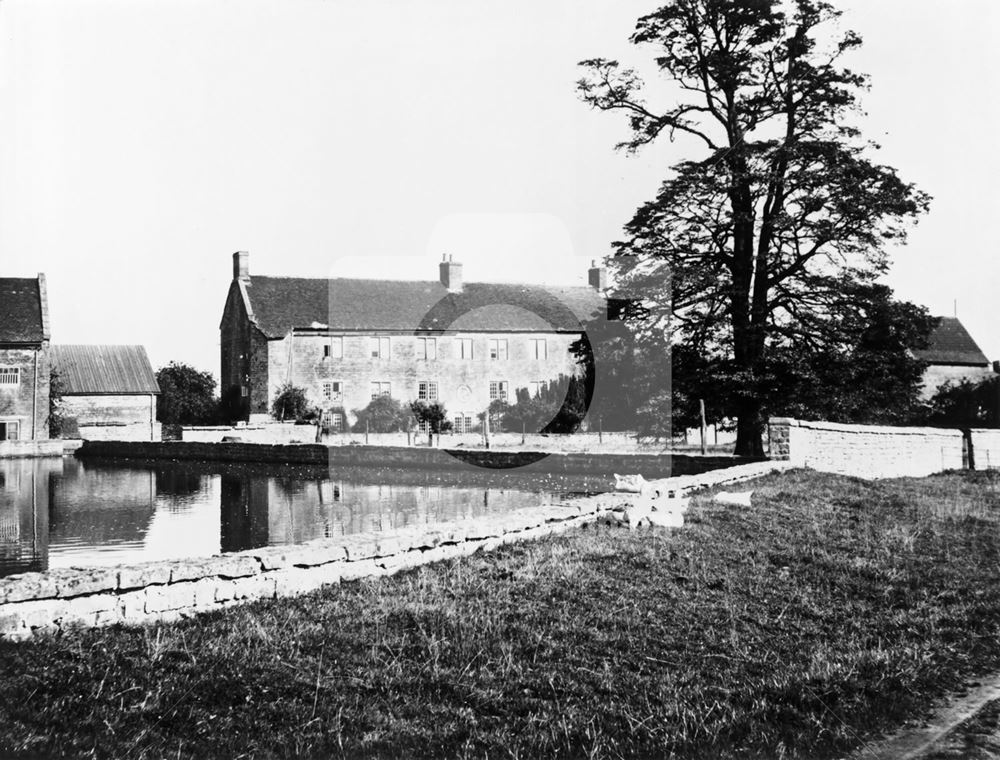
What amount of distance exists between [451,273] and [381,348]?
6627 mm

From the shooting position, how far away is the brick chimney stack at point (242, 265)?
159 ft

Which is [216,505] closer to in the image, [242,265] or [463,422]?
[463,422]

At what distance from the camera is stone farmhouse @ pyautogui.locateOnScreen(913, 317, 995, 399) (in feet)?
192

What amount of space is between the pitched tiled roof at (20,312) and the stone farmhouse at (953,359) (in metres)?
54.2

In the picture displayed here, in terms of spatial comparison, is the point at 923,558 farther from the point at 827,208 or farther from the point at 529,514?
the point at 827,208

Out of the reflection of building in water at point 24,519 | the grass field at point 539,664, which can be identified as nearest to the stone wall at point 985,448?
the grass field at point 539,664

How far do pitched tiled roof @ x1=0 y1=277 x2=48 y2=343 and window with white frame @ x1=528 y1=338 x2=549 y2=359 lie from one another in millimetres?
25989

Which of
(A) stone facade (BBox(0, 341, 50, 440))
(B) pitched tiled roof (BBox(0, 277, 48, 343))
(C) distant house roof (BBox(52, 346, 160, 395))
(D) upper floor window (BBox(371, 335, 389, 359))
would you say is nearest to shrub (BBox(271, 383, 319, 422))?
(D) upper floor window (BBox(371, 335, 389, 359))

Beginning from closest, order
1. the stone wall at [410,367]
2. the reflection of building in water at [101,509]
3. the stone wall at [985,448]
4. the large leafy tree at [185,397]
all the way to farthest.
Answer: the reflection of building in water at [101,509] → the stone wall at [985,448] → the stone wall at [410,367] → the large leafy tree at [185,397]

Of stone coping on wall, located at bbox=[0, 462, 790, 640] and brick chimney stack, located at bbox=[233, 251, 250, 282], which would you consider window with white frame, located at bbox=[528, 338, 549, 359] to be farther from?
stone coping on wall, located at bbox=[0, 462, 790, 640]

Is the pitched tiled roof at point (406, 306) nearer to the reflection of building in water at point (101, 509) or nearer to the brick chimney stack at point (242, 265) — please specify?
the brick chimney stack at point (242, 265)

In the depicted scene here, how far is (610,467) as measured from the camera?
69.5 feet

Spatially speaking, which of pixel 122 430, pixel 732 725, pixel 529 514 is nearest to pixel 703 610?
pixel 732 725

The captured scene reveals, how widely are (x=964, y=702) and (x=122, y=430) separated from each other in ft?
153
